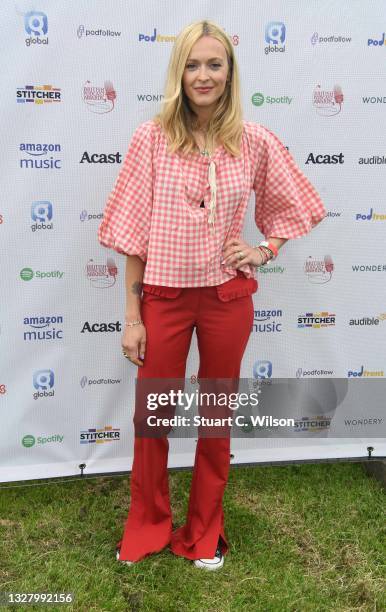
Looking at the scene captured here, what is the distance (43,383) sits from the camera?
2900 millimetres

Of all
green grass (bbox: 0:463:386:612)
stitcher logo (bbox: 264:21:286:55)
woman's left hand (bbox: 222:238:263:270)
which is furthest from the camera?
stitcher logo (bbox: 264:21:286:55)

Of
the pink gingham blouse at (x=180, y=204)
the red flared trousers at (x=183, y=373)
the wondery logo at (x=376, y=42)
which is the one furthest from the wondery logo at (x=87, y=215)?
the wondery logo at (x=376, y=42)

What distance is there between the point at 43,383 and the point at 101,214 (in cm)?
83

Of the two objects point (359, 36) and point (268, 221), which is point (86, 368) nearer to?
point (268, 221)

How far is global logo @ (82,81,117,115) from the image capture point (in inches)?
102

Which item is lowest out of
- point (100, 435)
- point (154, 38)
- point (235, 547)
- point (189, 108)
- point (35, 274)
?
point (235, 547)

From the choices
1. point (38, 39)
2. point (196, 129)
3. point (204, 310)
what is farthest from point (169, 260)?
point (38, 39)

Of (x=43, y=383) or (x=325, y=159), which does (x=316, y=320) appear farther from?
(x=43, y=383)

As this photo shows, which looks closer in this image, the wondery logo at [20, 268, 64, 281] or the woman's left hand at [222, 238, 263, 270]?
the woman's left hand at [222, 238, 263, 270]

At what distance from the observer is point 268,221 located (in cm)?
234

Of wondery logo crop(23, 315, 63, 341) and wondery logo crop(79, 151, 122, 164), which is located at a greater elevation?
wondery logo crop(79, 151, 122, 164)

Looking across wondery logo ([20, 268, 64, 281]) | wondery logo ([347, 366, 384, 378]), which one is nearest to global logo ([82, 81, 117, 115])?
wondery logo ([20, 268, 64, 281])

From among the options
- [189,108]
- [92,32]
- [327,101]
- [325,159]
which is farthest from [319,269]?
[92,32]

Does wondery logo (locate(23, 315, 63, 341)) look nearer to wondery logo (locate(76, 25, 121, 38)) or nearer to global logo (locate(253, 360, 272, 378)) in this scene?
global logo (locate(253, 360, 272, 378))
